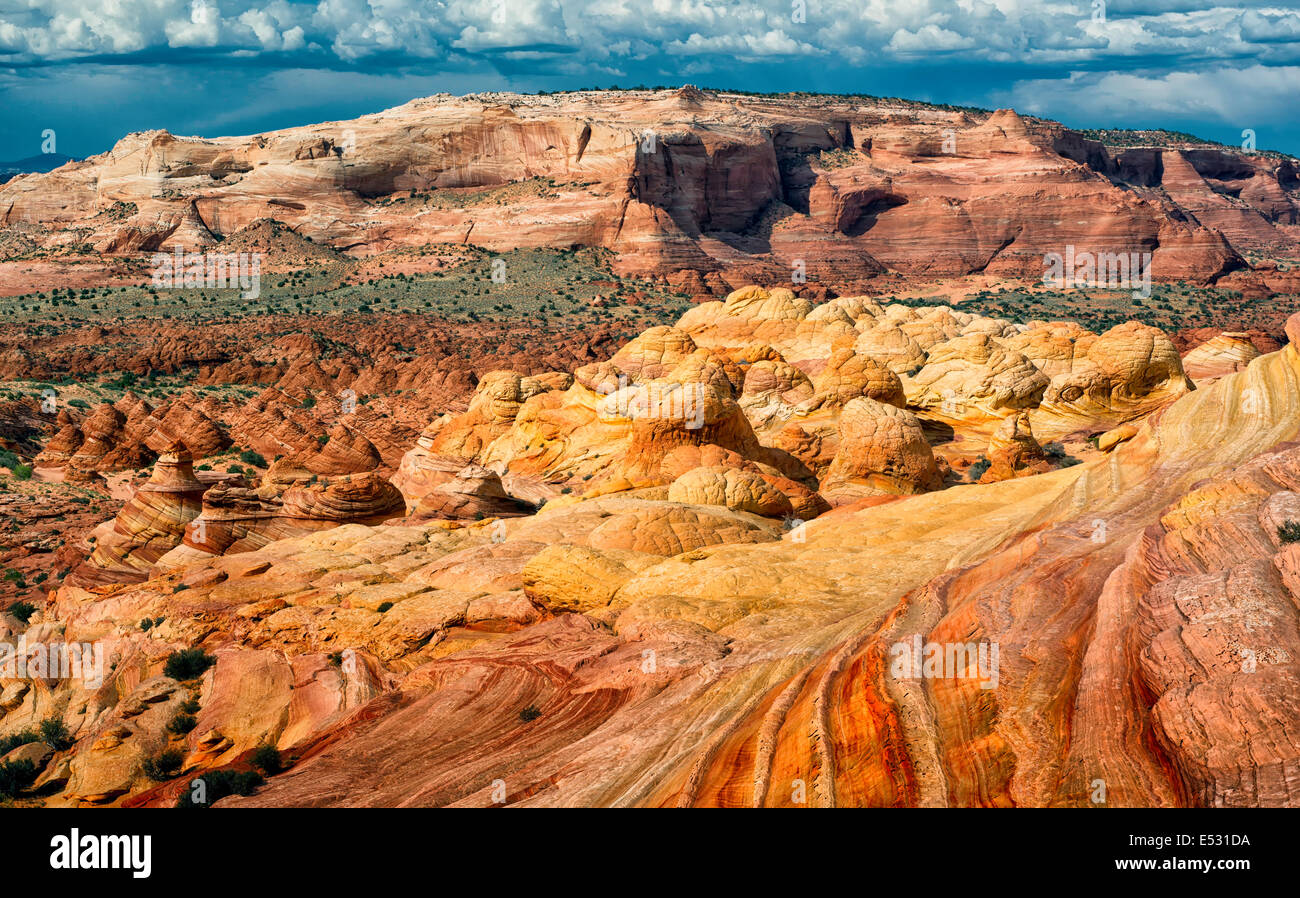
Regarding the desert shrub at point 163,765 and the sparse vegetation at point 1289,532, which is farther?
the desert shrub at point 163,765

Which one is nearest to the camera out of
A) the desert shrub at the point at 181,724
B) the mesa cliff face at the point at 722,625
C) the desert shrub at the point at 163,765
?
the mesa cliff face at the point at 722,625

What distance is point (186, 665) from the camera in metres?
17.1

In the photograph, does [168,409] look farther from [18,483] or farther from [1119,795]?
[1119,795]

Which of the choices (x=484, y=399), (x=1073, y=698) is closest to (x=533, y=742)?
(x=1073, y=698)

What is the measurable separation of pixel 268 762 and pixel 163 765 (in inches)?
111

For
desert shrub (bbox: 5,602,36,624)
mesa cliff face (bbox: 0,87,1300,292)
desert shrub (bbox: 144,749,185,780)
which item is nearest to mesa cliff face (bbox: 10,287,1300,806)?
desert shrub (bbox: 144,749,185,780)

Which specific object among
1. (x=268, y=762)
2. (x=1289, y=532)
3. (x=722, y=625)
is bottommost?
(x=268, y=762)

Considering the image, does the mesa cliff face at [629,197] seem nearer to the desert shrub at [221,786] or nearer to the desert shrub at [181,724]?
the desert shrub at [181,724]

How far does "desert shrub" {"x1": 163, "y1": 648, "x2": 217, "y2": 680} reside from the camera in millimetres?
17141

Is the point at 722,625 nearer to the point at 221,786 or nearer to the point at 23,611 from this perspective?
the point at 221,786

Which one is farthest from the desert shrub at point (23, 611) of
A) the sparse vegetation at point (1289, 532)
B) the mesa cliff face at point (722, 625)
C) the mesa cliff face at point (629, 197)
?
the mesa cliff face at point (629, 197)

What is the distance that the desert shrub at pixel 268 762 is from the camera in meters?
13.0

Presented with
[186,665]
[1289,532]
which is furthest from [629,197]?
[1289,532]

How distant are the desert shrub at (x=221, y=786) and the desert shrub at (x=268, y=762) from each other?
35 cm
